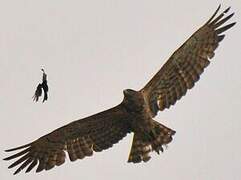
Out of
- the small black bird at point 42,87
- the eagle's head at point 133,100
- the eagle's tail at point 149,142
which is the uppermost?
the small black bird at point 42,87

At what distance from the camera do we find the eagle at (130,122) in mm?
36250

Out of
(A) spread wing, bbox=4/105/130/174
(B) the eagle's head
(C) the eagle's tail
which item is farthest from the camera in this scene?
(A) spread wing, bbox=4/105/130/174

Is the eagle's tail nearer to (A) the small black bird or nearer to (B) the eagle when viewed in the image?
(B) the eagle

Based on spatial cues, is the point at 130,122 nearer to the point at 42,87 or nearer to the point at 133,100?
the point at 133,100

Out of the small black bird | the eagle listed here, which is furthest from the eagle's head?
the small black bird

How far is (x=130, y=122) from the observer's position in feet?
118

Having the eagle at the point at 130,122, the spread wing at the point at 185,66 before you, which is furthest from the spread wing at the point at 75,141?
the spread wing at the point at 185,66

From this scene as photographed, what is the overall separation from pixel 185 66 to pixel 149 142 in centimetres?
208

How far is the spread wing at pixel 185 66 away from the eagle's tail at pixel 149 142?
705 millimetres

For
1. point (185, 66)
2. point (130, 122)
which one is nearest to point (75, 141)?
point (130, 122)

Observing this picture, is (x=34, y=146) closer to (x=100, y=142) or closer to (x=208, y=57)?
(x=100, y=142)

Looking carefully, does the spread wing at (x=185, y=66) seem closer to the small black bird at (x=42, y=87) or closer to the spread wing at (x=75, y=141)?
the spread wing at (x=75, y=141)

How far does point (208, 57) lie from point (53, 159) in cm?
449

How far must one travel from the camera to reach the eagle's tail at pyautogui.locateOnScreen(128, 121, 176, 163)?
1407 inches
